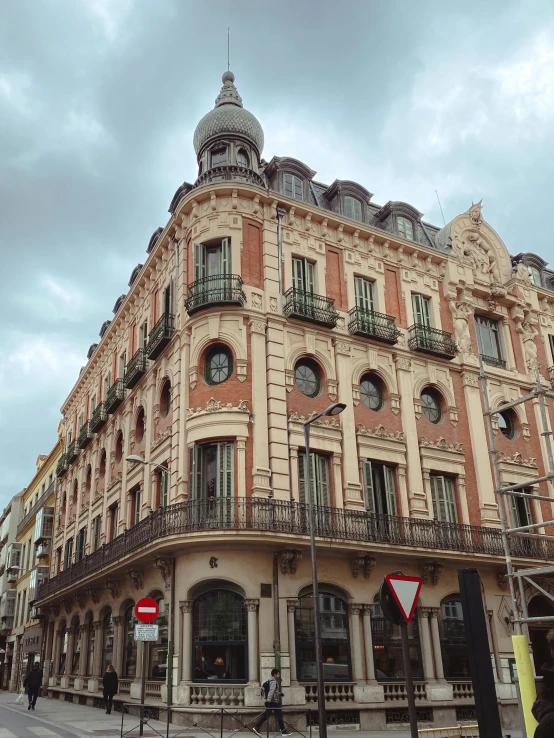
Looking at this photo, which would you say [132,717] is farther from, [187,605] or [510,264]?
[510,264]

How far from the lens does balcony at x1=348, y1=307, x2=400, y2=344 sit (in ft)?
86.6

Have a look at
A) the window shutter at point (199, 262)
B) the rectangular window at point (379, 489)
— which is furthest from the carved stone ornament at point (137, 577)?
the window shutter at point (199, 262)

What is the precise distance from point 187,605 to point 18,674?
1363 inches

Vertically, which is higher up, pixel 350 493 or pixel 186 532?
pixel 350 493

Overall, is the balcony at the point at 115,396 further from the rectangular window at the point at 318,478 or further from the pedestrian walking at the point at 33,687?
the pedestrian walking at the point at 33,687

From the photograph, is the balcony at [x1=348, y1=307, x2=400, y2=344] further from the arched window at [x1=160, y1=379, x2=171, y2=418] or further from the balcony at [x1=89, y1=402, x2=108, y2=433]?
the balcony at [x1=89, y1=402, x2=108, y2=433]

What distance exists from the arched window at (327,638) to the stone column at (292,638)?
29 cm

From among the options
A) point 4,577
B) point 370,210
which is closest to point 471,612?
point 370,210

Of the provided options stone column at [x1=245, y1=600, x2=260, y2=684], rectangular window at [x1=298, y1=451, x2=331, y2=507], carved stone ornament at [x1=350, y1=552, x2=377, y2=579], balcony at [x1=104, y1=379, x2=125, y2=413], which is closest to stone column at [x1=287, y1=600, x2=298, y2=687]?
stone column at [x1=245, y1=600, x2=260, y2=684]

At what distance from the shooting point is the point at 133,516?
2880 cm

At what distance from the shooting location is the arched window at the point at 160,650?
2236 cm

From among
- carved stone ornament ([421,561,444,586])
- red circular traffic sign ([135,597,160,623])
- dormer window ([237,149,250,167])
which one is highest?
dormer window ([237,149,250,167])

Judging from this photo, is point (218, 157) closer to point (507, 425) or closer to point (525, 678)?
point (507, 425)

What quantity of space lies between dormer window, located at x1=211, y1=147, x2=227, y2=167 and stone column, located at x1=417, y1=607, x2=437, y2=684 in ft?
60.3
